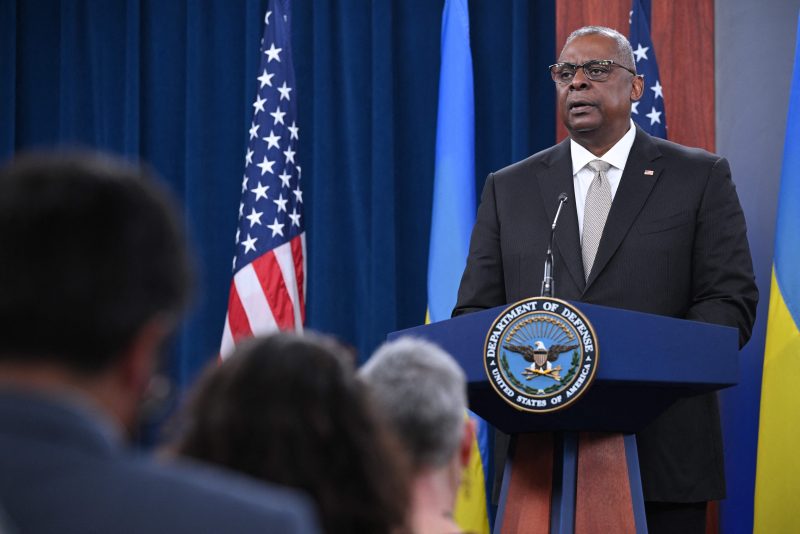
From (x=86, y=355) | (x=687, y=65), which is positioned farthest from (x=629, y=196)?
(x=86, y=355)

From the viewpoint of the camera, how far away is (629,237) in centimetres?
335

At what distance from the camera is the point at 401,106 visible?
566 centimetres

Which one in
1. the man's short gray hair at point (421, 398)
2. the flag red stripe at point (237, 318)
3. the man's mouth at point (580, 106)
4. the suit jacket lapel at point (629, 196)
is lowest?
the flag red stripe at point (237, 318)

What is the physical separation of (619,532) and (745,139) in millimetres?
2508

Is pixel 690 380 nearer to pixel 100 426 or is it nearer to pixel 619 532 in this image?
pixel 619 532

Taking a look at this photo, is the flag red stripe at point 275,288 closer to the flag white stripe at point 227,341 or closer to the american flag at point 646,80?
the flag white stripe at point 227,341

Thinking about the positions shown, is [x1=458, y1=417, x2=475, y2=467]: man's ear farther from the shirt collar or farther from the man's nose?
the man's nose

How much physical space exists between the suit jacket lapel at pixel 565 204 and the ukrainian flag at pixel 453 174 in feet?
4.83

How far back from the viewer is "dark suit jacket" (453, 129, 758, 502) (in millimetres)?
3188

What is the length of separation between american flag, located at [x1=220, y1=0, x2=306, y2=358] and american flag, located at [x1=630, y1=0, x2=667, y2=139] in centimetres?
167

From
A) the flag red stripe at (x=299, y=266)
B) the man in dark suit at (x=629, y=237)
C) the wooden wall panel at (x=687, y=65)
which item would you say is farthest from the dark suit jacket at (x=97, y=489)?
the flag red stripe at (x=299, y=266)

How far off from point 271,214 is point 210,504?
4.65 metres

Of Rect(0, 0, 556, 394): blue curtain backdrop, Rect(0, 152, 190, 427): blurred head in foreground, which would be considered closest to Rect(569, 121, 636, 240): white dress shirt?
Rect(0, 0, 556, 394): blue curtain backdrop

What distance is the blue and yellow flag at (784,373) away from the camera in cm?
420
